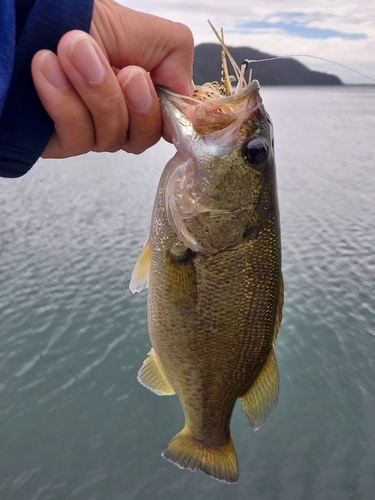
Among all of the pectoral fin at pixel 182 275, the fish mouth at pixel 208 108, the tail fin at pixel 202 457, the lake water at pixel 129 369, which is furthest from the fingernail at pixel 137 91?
the lake water at pixel 129 369

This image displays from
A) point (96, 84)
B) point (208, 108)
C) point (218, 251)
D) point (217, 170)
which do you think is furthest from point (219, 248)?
point (96, 84)

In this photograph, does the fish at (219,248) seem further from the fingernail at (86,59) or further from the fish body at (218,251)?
the fingernail at (86,59)

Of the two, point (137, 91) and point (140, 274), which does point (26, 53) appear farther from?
point (140, 274)

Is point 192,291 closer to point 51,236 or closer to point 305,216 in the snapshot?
point 51,236

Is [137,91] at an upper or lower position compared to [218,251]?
upper

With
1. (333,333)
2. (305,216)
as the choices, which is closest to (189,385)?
(333,333)

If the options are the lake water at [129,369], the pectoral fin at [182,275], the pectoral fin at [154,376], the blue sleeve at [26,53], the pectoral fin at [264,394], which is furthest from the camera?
the lake water at [129,369]

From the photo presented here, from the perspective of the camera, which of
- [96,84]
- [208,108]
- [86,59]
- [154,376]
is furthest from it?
[154,376]

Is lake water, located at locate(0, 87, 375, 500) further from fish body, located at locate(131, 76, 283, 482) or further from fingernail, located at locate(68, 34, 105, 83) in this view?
fingernail, located at locate(68, 34, 105, 83)
